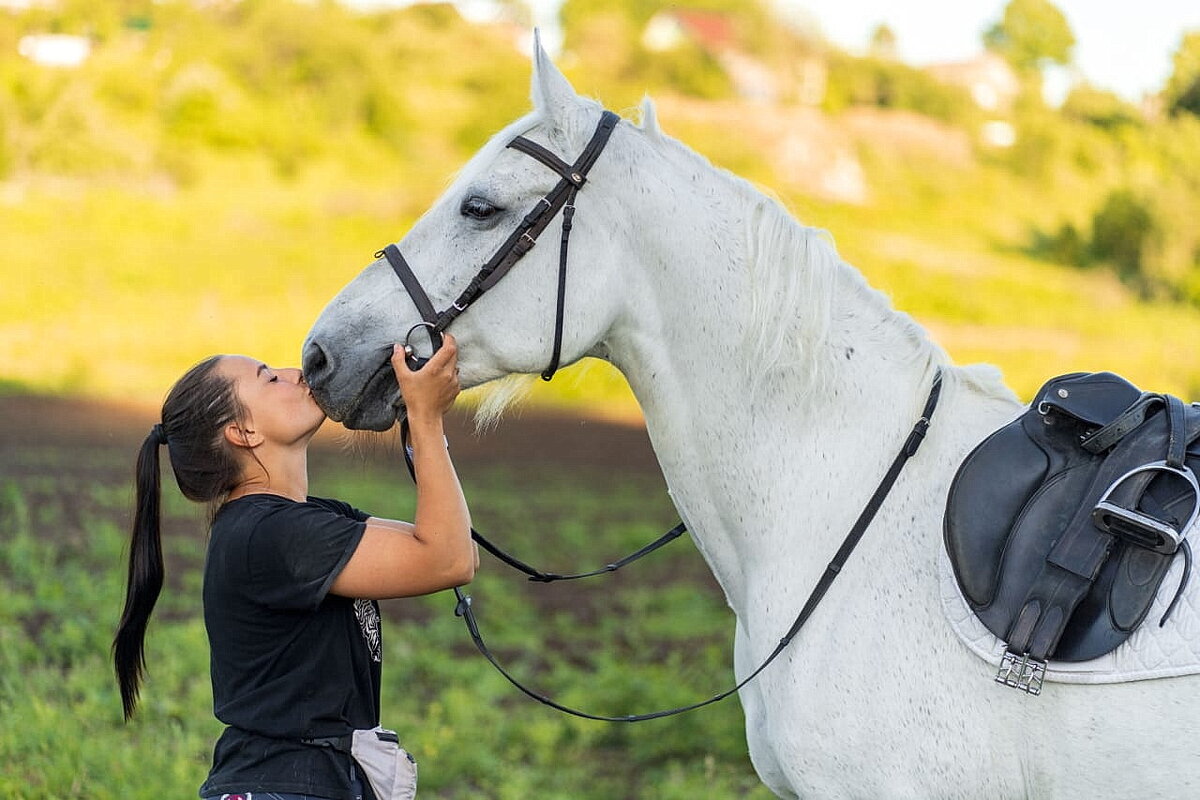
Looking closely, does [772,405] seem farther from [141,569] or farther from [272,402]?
[141,569]

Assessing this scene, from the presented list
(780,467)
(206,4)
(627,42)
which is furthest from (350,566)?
(627,42)

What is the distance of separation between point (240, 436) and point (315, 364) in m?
0.23

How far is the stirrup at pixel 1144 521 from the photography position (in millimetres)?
2027

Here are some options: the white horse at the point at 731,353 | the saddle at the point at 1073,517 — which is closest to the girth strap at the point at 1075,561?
the saddle at the point at 1073,517

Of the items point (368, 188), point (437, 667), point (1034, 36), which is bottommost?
point (437, 667)

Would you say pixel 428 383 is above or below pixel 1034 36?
below

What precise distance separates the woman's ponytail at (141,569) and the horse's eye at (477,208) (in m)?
0.81

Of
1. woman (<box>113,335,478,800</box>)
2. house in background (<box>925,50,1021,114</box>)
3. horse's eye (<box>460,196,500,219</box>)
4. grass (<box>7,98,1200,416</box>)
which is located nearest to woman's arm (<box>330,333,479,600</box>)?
woman (<box>113,335,478,800</box>)

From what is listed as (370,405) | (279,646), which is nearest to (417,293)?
(370,405)

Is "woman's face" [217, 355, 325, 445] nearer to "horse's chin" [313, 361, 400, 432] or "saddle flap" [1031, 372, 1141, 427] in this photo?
"horse's chin" [313, 361, 400, 432]

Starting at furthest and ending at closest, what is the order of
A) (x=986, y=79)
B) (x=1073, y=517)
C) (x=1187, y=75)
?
(x=986, y=79)
(x=1187, y=75)
(x=1073, y=517)

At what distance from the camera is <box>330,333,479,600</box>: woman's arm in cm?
217

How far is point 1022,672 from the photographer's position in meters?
2.08

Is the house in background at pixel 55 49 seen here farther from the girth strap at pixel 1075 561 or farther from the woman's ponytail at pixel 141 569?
the girth strap at pixel 1075 561
